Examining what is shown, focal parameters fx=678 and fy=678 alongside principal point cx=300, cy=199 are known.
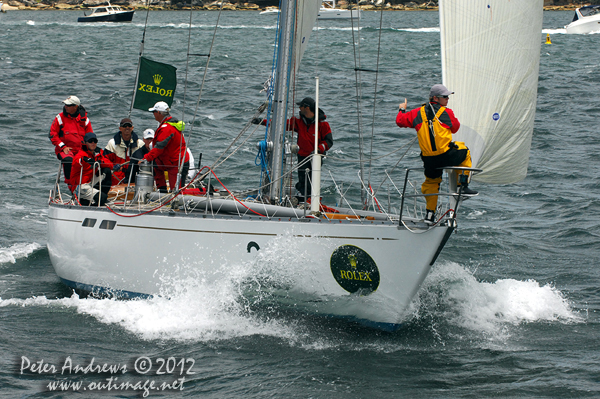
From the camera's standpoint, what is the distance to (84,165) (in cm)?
853

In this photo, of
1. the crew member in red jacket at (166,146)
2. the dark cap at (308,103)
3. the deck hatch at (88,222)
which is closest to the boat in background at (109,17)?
the crew member in red jacket at (166,146)

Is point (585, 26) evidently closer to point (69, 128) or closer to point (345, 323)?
point (69, 128)

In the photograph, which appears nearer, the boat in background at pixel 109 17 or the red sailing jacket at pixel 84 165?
the red sailing jacket at pixel 84 165

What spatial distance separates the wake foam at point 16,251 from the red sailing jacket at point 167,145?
285cm

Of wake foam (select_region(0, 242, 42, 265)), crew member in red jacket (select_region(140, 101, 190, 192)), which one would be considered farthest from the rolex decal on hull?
wake foam (select_region(0, 242, 42, 265))

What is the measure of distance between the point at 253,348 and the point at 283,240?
3.75 ft

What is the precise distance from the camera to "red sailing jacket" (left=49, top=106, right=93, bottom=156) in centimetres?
930

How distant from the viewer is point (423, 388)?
5957 millimetres

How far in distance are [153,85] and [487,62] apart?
4344mm

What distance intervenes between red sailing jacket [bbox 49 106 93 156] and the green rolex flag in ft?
3.19

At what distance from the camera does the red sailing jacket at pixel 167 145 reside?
8328 mm

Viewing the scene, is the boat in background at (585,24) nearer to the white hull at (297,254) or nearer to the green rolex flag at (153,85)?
the green rolex flag at (153,85)

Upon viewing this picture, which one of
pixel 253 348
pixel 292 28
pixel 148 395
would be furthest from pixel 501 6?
pixel 148 395

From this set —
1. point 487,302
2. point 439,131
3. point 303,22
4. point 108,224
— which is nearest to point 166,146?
point 108,224
